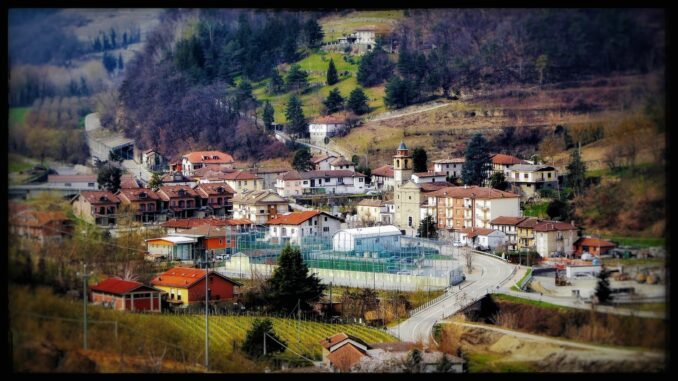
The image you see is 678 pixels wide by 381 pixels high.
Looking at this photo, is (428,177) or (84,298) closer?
(84,298)

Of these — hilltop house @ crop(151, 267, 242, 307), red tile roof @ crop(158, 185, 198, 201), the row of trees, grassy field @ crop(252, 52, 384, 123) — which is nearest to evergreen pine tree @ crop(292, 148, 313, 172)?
grassy field @ crop(252, 52, 384, 123)

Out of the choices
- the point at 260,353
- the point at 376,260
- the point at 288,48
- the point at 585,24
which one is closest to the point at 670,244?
the point at 585,24

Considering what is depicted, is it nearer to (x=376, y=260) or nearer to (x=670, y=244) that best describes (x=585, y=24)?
(x=670, y=244)

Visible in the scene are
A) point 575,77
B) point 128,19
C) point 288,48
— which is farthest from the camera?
point 288,48

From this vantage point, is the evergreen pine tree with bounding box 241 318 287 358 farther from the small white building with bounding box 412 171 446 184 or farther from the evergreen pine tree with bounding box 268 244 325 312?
the small white building with bounding box 412 171 446 184

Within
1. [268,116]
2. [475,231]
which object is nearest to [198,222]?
[475,231]

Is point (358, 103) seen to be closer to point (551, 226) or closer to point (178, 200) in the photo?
point (178, 200)
